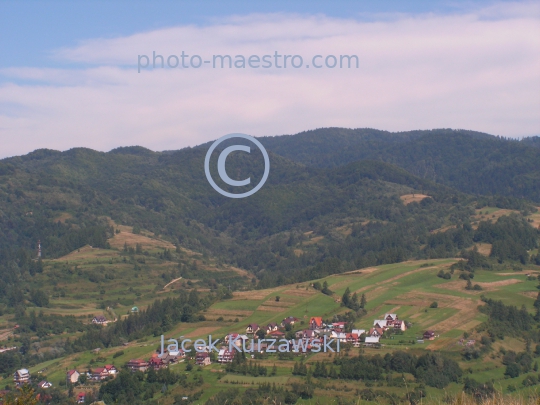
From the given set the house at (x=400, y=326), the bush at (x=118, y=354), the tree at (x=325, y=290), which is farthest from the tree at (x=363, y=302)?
the bush at (x=118, y=354)

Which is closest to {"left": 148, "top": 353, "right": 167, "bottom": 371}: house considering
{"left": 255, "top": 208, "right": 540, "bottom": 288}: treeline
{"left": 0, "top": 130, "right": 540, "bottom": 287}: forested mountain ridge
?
{"left": 255, "top": 208, "right": 540, "bottom": 288}: treeline

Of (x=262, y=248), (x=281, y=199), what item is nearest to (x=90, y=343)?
(x=262, y=248)

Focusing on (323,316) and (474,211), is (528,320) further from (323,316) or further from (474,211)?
(474,211)

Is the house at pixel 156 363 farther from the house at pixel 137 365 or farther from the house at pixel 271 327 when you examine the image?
the house at pixel 271 327

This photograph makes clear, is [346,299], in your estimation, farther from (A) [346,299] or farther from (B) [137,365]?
(B) [137,365]

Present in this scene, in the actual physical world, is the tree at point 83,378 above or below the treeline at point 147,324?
below
